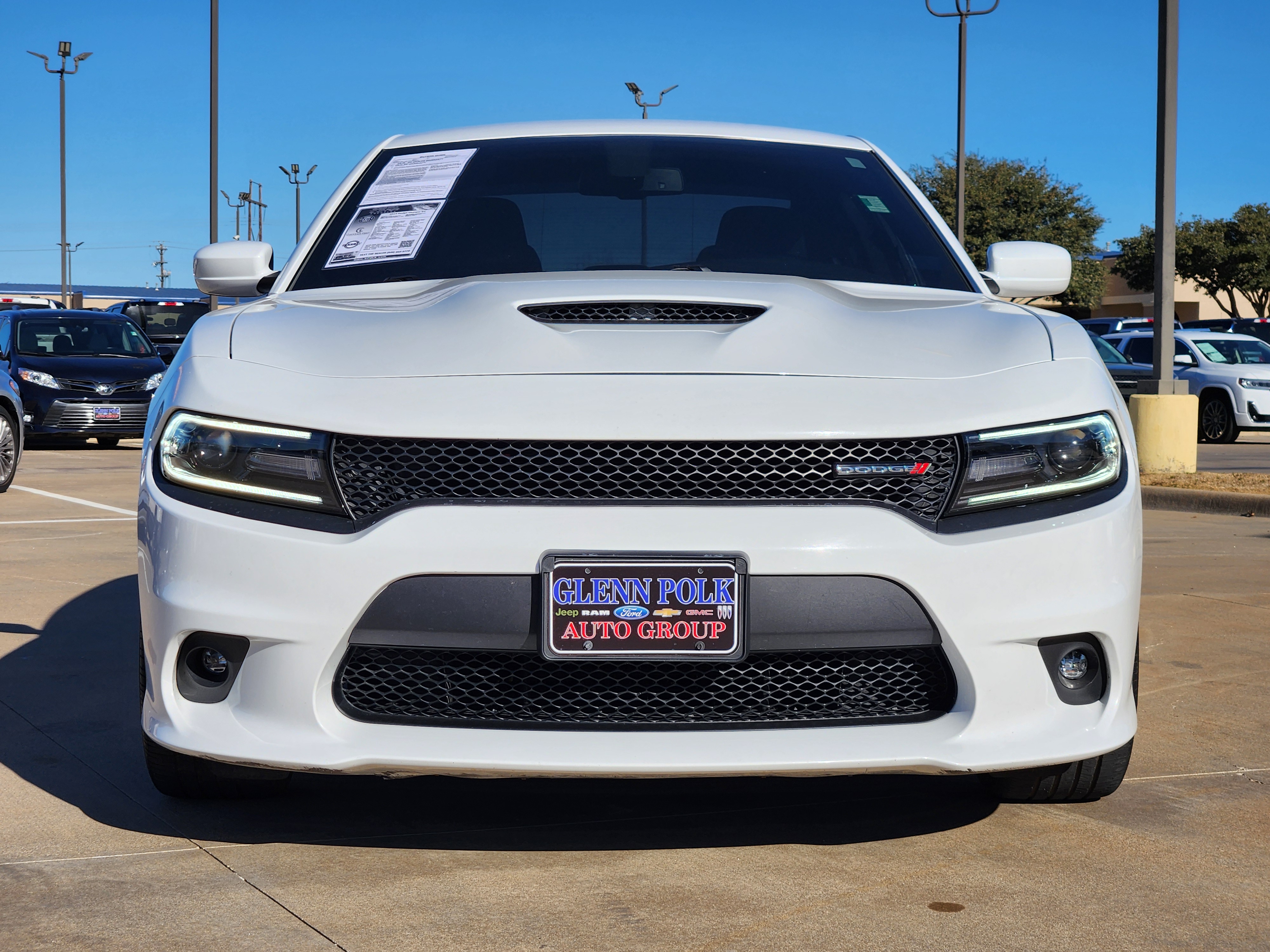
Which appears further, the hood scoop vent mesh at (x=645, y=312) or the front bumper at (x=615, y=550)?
the hood scoop vent mesh at (x=645, y=312)

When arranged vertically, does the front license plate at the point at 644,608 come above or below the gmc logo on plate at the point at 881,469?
below

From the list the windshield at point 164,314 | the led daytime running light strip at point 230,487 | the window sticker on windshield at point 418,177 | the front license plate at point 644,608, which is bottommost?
the front license plate at point 644,608

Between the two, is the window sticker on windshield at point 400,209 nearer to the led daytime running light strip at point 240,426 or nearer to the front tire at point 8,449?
the led daytime running light strip at point 240,426

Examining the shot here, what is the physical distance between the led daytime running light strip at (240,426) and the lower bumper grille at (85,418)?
47.0 ft

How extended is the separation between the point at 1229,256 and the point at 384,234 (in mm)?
53800

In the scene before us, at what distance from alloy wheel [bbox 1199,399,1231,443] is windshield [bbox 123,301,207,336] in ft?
48.2

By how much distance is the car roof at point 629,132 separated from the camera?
434cm

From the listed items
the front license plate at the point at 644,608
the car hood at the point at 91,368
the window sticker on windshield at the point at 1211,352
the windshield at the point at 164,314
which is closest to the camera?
the front license plate at the point at 644,608

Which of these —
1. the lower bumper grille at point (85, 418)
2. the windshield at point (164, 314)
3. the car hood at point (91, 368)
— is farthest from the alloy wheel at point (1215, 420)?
the windshield at point (164, 314)

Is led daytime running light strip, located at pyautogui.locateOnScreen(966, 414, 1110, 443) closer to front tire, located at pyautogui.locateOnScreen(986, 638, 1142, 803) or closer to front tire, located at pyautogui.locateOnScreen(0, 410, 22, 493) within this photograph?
front tire, located at pyautogui.locateOnScreen(986, 638, 1142, 803)

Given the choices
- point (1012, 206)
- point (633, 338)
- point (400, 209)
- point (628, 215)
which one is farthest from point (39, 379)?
point (1012, 206)

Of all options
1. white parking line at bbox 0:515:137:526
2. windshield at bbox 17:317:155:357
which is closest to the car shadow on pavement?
white parking line at bbox 0:515:137:526

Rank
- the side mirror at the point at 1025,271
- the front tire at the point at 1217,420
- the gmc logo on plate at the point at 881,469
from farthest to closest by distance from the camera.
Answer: the front tire at the point at 1217,420, the side mirror at the point at 1025,271, the gmc logo on plate at the point at 881,469

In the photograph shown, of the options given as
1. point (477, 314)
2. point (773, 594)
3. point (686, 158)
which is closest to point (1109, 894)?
point (773, 594)
